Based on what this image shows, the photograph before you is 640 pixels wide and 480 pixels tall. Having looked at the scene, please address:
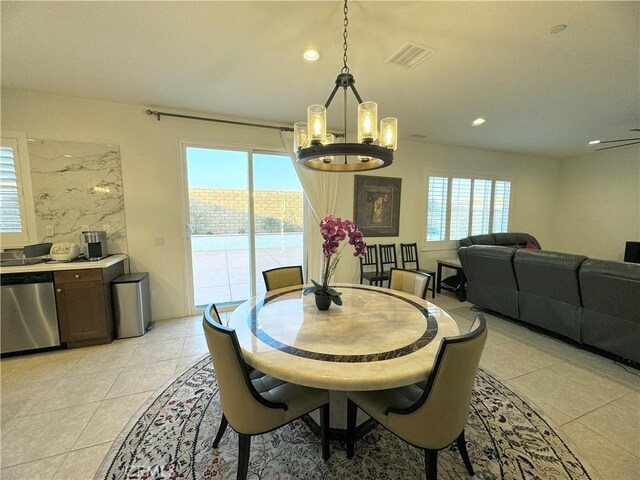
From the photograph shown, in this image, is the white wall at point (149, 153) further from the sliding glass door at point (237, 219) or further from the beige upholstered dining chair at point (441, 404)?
the beige upholstered dining chair at point (441, 404)

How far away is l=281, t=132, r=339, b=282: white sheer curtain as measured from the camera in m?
3.99

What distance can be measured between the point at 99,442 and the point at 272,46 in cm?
301

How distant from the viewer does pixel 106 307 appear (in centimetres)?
281

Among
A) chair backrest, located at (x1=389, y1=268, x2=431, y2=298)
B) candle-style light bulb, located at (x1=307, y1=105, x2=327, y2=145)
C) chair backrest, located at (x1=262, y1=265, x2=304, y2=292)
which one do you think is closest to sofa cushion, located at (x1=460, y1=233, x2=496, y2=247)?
chair backrest, located at (x1=389, y1=268, x2=431, y2=298)

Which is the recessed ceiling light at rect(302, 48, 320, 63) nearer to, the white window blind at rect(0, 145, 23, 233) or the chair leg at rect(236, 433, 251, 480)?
the chair leg at rect(236, 433, 251, 480)

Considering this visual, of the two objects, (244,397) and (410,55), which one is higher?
(410,55)

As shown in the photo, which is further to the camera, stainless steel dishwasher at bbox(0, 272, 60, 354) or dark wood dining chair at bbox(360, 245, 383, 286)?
dark wood dining chair at bbox(360, 245, 383, 286)

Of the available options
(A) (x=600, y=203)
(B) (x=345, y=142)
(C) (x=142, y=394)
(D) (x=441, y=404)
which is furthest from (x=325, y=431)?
(A) (x=600, y=203)

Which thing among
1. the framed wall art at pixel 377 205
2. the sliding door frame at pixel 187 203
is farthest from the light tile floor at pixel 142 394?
the framed wall art at pixel 377 205

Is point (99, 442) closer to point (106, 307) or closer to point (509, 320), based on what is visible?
point (106, 307)

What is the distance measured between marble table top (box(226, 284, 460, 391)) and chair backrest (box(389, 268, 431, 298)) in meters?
0.26

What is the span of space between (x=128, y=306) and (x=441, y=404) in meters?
3.24

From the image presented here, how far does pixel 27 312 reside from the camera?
2582 mm

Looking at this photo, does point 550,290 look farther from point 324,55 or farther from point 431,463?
point 324,55
